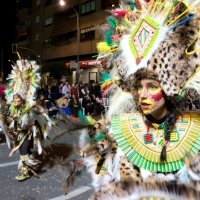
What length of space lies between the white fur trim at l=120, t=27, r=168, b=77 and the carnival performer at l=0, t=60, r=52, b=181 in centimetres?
341

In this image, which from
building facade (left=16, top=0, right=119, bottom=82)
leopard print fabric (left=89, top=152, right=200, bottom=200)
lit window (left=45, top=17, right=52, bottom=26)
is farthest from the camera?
lit window (left=45, top=17, right=52, bottom=26)

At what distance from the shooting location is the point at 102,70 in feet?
8.34

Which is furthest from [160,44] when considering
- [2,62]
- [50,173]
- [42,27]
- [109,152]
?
[42,27]

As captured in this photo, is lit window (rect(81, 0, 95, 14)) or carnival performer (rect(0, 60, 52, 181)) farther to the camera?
lit window (rect(81, 0, 95, 14))

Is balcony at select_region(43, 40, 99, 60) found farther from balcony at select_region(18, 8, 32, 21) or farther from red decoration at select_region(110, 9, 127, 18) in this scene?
red decoration at select_region(110, 9, 127, 18)

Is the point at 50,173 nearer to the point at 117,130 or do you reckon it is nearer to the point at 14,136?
the point at 14,136

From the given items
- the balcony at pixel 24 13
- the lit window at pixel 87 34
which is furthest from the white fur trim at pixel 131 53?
the balcony at pixel 24 13

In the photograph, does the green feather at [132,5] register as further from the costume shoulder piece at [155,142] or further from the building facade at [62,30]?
the building facade at [62,30]

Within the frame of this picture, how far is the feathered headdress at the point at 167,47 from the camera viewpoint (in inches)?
72.1

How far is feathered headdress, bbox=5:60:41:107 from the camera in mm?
5195

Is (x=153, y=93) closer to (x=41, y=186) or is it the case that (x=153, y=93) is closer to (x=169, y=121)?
(x=169, y=121)

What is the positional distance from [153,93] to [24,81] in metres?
3.78

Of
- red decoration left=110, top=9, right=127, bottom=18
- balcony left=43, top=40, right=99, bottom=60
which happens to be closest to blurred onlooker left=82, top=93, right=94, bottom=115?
red decoration left=110, top=9, right=127, bottom=18

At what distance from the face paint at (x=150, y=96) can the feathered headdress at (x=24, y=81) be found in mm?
3551
